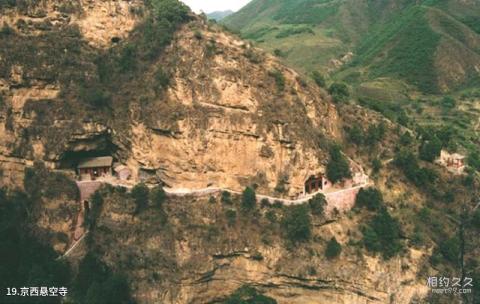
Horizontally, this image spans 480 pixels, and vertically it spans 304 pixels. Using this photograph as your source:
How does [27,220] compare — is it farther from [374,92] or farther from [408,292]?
[374,92]

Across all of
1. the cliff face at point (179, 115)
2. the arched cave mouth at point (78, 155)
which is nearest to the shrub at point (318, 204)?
the cliff face at point (179, 115)

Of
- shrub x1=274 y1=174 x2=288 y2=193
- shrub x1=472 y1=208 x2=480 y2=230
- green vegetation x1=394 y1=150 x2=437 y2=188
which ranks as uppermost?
green vegetation x1=394 y1=150 x2=437 y2=188

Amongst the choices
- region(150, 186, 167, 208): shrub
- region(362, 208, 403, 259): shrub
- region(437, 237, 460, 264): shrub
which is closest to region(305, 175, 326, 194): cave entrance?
region(362, 208, 403, 259): shrub

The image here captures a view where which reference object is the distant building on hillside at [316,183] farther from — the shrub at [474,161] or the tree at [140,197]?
the shrub at [474,161]

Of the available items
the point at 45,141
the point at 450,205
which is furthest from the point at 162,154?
the point at 450,205

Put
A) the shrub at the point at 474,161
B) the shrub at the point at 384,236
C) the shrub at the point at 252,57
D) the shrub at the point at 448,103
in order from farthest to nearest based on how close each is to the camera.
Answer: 1. the shrub at the point at 448,103
2. the shrub at the point at 474,161
3. the shrub at the point at 252,57
4. the shrub at the point at 384,236

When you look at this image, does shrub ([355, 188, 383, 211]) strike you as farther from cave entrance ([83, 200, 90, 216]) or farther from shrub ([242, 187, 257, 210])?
cave entrance ([83, 200, 90, 216])

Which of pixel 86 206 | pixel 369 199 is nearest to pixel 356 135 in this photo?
pixel 369 199
